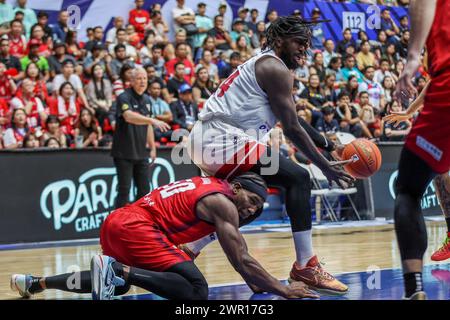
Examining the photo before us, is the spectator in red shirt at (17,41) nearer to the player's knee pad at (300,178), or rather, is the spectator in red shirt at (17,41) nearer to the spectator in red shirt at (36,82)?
the spectator in red shirt at (36,82)

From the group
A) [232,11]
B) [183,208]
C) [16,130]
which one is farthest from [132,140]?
[232,11]

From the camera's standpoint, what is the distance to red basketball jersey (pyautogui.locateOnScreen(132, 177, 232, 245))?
16.1ft

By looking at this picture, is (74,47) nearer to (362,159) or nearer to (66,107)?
(66,107)

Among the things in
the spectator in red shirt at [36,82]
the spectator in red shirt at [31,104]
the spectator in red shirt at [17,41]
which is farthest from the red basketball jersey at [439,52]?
the spectator in red shirt at [17,41]

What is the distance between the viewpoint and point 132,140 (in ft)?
32.3

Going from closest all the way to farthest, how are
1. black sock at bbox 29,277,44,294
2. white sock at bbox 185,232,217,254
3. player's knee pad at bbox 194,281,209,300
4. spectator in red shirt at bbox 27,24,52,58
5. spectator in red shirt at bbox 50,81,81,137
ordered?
player's knee pad at bbox 194,281,209,300 → black sock at bbox 29,277,44,294 → white sock at bbox 185,232,217,254 → spectator in red shirt at bbox 50,81,81,137 → spectator in red shirt at bbox 27,24,52,58

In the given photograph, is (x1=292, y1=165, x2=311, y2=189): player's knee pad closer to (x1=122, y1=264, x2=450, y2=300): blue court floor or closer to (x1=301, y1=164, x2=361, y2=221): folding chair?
(x1=122, y1=264, x2=450, y2=300): blue court floor

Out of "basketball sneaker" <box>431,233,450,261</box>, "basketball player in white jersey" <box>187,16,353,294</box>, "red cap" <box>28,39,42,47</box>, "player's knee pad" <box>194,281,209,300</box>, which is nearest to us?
"player's knee pad" <box>194,281,209,300</box>

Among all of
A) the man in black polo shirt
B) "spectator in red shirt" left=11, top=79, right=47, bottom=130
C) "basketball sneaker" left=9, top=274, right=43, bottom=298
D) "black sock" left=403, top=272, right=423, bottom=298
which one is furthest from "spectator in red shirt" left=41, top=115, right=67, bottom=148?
"black sock" left=403, top=272, right=423, bottom=298

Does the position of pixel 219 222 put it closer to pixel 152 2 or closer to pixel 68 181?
pixel 68 181

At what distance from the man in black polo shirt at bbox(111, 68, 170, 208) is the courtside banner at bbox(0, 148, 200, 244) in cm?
57

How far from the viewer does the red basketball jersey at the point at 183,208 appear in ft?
16.1

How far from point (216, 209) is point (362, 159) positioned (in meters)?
1.44
